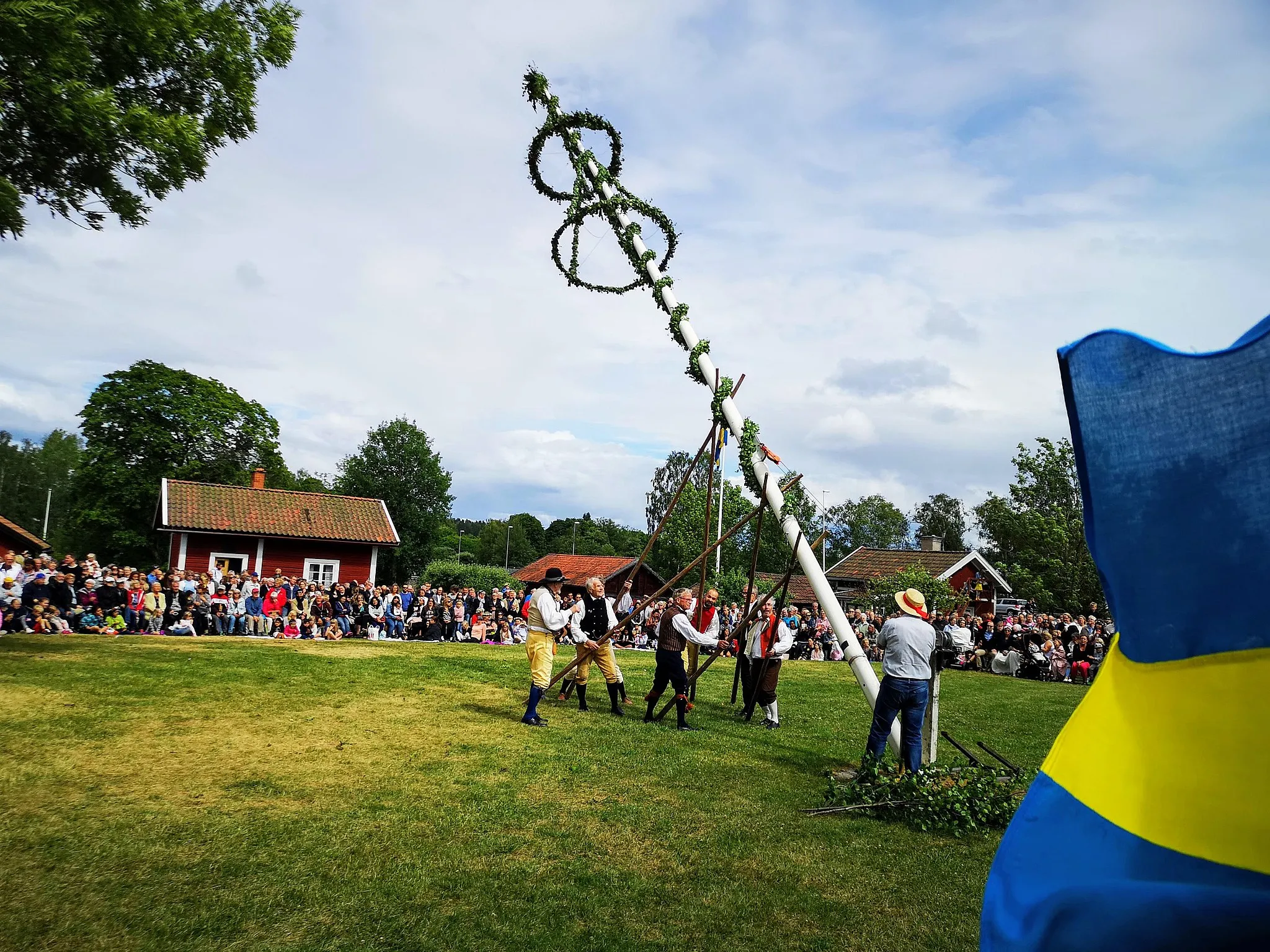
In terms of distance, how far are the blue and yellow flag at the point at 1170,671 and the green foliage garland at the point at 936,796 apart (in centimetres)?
614

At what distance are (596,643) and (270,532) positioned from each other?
78.2 feet

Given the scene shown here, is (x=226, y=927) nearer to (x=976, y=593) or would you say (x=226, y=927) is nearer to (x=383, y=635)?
(x=383, y=635)

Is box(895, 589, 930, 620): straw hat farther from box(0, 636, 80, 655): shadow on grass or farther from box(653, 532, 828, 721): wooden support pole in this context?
box(0, 636, 80, 655): shadow on grass

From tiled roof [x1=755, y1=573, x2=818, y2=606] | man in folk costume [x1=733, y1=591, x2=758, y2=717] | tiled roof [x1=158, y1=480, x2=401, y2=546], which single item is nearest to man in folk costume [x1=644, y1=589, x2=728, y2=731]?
man in folk costume [x1=733, y1=591, x2=758, y2=717]

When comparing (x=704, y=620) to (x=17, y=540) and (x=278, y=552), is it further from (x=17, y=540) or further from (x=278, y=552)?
(x=17, y=540)

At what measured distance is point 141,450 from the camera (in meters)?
38.4

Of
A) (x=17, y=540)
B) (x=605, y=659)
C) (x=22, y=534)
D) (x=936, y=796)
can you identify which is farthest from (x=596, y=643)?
(x=17, y=540)

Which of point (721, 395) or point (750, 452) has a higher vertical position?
point (721, 395)

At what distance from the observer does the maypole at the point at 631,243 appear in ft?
32.2

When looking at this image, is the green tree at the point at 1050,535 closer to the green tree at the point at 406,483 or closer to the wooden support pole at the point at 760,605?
the wooden support pole at the point at 760,605

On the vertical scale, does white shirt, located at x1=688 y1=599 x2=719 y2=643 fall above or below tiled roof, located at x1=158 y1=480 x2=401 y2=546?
below

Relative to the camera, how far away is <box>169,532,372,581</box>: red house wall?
3039cm

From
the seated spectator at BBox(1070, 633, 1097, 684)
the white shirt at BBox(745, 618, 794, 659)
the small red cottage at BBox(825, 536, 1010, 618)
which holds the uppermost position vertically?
the small red cottage at BBox(825, 536, 1010, 618)

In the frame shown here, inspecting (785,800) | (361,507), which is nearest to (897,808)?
(785,800)
